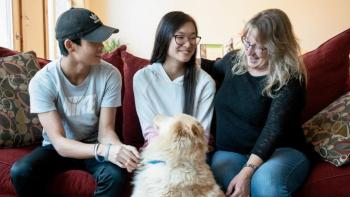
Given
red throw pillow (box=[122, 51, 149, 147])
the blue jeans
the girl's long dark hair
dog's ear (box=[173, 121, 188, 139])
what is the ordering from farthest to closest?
red throw pillow (box=[122, 51, 149, 147]) → the girl's long dark hair → the blue jeans → dog's ear (box=[173, 121, 188, 139])

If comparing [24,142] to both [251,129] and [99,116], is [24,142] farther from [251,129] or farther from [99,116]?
[251,129]

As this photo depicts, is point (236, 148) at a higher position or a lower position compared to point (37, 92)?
lower

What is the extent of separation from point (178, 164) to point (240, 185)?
11.8 inches

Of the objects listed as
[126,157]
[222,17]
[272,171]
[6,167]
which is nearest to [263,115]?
[272,171]

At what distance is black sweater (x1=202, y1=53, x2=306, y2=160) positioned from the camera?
1.76 meters

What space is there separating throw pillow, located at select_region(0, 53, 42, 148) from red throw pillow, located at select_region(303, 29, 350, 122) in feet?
4.99

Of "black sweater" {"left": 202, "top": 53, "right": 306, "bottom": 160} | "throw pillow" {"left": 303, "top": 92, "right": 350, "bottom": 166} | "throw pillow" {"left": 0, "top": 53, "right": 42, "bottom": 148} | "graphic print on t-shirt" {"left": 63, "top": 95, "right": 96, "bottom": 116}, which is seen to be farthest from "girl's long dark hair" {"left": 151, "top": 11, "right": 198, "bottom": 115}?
"throw pillow" {"left": 0, "top": 53, "right": 42, "bottom": 148}

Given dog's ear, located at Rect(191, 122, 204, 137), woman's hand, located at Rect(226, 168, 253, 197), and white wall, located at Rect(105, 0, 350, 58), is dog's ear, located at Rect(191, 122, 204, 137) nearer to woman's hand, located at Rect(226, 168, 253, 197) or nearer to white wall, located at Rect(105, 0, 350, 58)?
woman's hand, located at Rect(226, 168, 253, 197)

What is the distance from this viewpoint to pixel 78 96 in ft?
6.23

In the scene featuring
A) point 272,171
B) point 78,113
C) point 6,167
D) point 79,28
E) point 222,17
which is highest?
point 79,28

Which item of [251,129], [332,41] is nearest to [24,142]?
[251,129]

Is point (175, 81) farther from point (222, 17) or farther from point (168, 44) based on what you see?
point (222, 17)

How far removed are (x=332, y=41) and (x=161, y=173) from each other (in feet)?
4.36

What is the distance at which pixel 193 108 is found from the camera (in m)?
2.03
